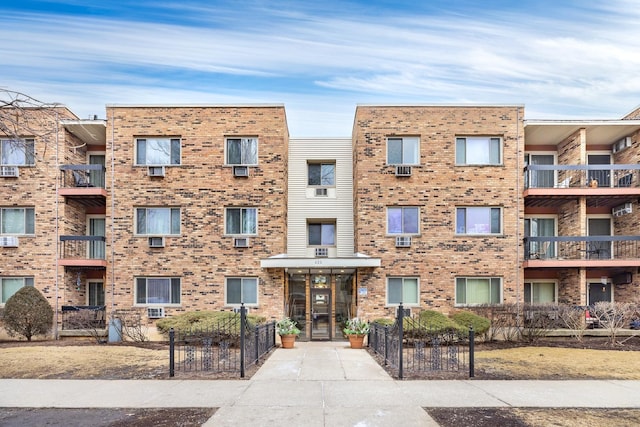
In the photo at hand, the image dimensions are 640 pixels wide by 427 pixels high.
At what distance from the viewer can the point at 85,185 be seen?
18031mm

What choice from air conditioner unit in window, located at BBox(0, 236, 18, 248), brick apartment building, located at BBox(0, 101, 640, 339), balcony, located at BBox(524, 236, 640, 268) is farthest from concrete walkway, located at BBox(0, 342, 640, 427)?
air conditioner unit in window, located at BBox(0, 236, 18, 248)

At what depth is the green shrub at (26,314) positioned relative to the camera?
15977 mm

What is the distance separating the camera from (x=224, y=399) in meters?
7.80

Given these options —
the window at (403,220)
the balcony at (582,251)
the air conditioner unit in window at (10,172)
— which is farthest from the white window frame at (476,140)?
the air conditioner unit in window at (10,172)

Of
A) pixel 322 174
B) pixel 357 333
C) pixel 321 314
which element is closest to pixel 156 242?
pixel 321 314

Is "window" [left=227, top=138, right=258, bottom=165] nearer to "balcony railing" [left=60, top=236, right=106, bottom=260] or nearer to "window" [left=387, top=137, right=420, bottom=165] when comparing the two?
"window" [left=387, top=137, right=420, bottom=165]

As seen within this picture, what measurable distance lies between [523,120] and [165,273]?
50.5 feet

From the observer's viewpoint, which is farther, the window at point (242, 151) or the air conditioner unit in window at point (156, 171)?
the window at point (242, 151)

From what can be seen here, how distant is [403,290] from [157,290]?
9.62 metres

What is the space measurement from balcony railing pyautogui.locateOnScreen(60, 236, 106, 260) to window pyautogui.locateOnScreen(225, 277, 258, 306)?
17.9 ft

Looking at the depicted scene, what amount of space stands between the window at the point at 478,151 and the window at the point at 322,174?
5312 mm

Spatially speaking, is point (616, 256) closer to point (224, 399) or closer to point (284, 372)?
point (284, 372)

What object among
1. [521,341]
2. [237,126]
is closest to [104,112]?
[237,126]

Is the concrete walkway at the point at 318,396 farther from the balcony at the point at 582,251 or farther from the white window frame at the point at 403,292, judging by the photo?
the balcony at the point at 582,251
